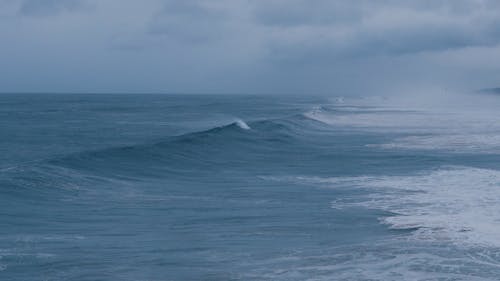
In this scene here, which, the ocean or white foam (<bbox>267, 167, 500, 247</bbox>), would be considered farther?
white foam (<bbox>267, 167, 500, 247</bbox>)

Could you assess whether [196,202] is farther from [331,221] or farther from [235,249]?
[235,249]

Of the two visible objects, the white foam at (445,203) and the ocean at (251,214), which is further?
the white foam at (445,203)

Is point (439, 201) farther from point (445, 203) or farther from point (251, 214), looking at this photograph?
point (251, 214)

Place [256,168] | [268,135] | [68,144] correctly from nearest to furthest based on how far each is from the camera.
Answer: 1. [256,168]
2. [68,144]
3. [268,135]

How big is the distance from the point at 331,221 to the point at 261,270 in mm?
4951

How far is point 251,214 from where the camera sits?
18922 mm

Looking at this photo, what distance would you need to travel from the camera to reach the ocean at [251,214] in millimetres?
13672

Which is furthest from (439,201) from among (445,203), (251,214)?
(251,214)

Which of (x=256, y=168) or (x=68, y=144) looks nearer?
(x=256, y=168)

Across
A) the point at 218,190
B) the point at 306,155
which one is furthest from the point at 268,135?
the point at 218,190

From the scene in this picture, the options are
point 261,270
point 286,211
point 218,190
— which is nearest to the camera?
point 261,270

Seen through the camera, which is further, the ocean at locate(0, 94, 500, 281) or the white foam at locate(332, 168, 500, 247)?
the white foam at locate(332, 168, 500, 247)

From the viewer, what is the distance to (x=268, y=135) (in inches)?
1905

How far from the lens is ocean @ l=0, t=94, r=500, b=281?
1367 cm
